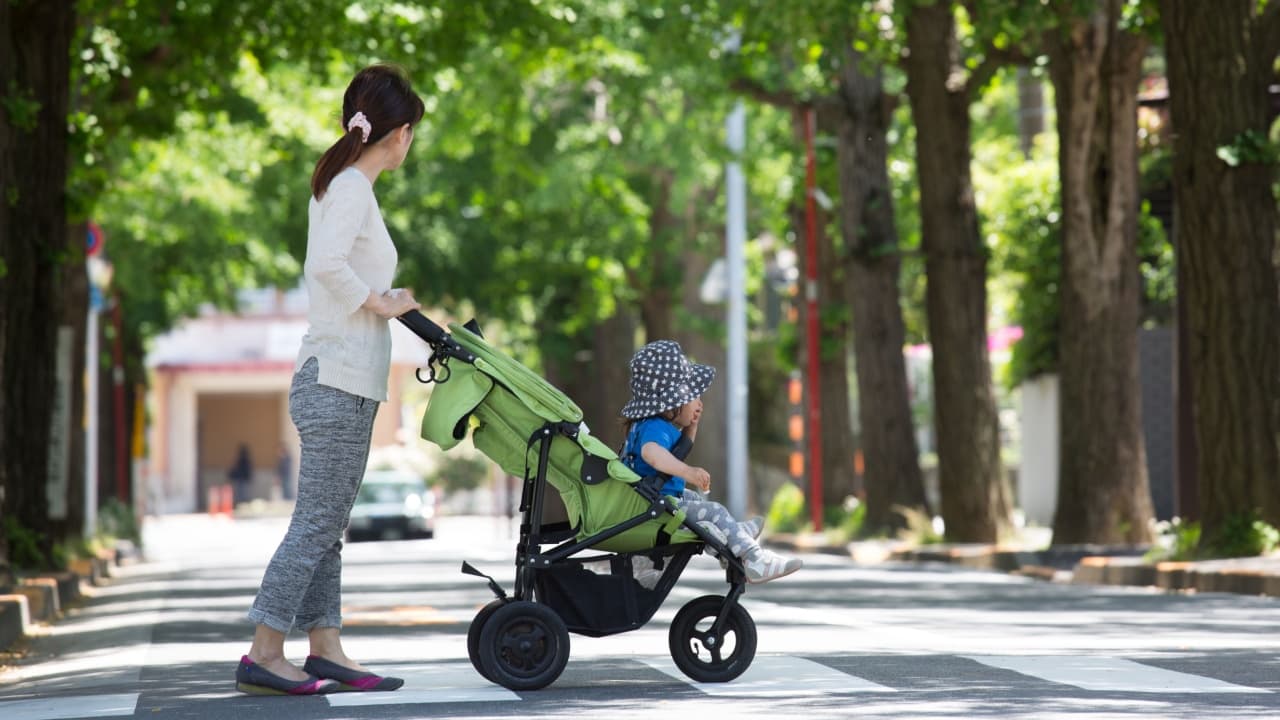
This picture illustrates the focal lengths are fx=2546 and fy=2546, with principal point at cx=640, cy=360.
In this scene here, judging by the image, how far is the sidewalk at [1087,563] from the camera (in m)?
17.1

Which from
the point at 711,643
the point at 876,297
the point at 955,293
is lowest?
the point at 711,643

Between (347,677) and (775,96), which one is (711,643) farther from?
(775,96)

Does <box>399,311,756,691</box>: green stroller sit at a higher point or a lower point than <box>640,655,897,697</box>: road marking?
higher

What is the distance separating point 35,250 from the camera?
2017 cm

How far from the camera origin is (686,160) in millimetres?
37906

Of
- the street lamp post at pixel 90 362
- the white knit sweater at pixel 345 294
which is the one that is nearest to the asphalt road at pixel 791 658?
the white knit sweater at pixel 345 294

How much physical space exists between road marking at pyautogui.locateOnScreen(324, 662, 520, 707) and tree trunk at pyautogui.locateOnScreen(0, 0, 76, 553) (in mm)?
9647

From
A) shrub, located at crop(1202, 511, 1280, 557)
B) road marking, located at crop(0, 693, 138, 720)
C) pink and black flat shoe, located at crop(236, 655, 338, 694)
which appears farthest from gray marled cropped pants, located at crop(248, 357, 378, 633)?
shrub, located at crop(1202, 511, 1280, 557)

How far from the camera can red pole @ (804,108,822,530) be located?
110 ft

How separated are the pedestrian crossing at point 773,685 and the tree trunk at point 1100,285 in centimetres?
1286

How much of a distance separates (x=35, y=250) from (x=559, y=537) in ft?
39.1

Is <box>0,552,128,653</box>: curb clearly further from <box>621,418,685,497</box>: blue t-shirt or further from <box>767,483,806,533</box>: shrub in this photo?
<box>767,483,806,533</box>: shrub

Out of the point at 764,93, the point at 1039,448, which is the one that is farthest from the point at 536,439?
the point at 1039,448

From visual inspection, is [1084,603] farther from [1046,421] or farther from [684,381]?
[1046,421]
